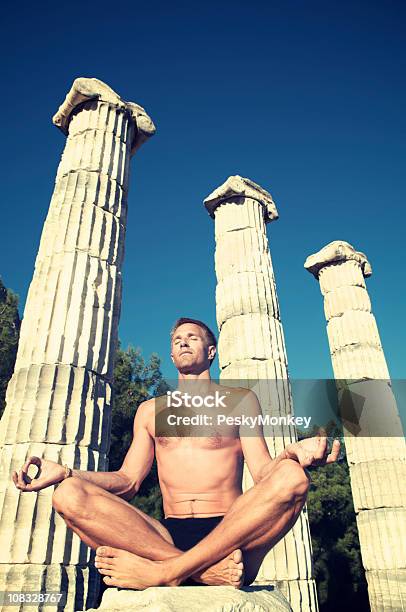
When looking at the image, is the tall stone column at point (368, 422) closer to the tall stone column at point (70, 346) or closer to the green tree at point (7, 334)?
the tall stone column at point (70, 346)

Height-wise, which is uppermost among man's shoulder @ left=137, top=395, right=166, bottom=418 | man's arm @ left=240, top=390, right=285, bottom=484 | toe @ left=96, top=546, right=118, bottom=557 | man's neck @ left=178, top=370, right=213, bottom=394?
man's neck @ left=178, top=370, right=213, bottom=394

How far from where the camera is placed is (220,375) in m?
10.5

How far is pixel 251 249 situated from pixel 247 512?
9.17 m

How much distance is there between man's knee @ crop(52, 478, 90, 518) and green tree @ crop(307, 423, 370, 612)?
17.5 metres

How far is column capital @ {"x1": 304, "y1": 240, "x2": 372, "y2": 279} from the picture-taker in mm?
15703

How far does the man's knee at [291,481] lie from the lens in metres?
2.53

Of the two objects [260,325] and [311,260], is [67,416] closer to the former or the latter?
[260,325]

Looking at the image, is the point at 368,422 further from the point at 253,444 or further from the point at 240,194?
the point at 253,444

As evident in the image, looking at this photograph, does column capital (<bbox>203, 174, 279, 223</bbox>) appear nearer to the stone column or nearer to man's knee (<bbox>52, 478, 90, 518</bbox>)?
the stone column

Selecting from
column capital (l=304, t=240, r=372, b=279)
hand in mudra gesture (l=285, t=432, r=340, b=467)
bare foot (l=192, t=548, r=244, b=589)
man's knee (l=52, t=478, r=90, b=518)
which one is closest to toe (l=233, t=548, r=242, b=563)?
bare foot (l=192, t=548, r=244, b=589)

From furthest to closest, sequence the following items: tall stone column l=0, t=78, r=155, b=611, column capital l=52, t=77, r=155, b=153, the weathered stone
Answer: column capital l=52, t=77, r=155, b=153 → tall stone column l=0, t=78, r=155, b=611 → the weathered stone

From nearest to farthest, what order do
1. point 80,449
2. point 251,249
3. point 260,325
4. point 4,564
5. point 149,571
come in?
1. point 149,571
2. point 4,564
3. point 80,449
4. point 260,325
5. point 251,249

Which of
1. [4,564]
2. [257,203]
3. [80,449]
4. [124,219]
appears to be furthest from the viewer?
[257,203]

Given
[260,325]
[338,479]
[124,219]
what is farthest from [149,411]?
[338,479]
